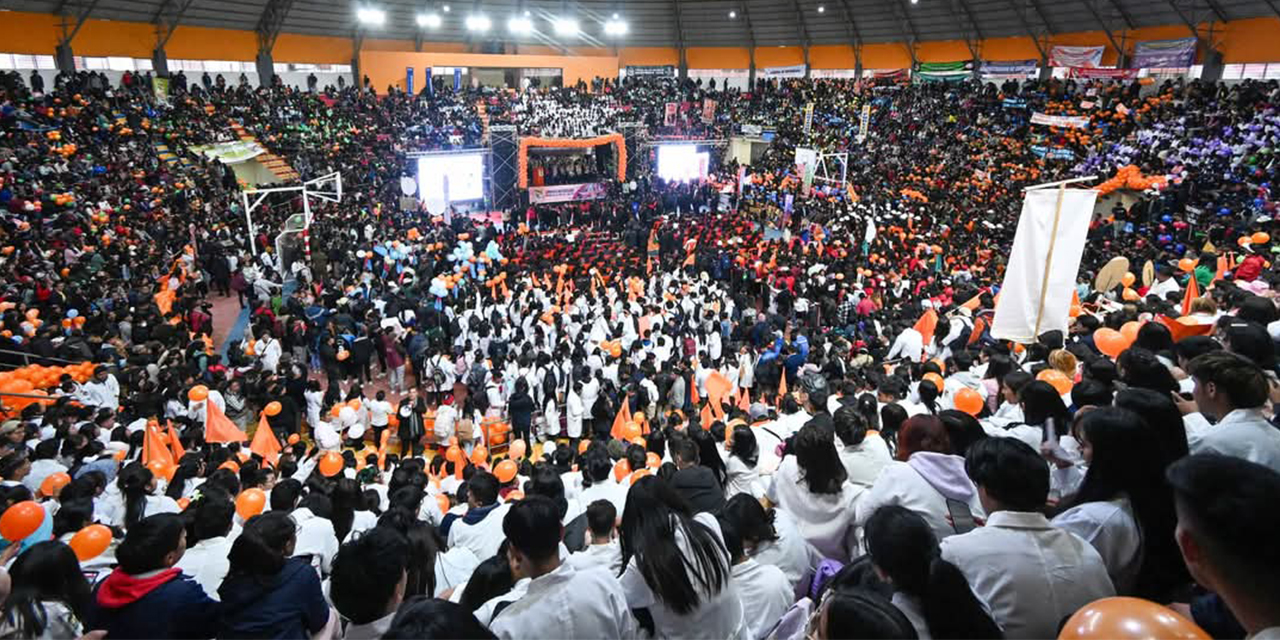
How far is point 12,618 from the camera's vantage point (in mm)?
A: 2379

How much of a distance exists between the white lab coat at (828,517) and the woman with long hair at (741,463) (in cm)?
76

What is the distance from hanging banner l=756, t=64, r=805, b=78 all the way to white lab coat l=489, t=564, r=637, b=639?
102 feet

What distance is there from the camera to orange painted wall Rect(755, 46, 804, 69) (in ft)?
100.0

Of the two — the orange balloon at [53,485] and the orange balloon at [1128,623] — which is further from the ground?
the orange balloon at [1128,623]

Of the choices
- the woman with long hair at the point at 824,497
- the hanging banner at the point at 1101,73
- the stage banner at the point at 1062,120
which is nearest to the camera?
the woman with long hair at the point at 824,497

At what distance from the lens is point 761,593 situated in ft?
Answer: 8.32

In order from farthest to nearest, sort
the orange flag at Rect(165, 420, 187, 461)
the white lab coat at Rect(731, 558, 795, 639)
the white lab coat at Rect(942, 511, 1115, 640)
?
1. the orange flag at Rect(165, 420, 187, 461)
2. the white lab coat at Rect(731, 558, 795, 639)
3. the white lab coat at Rect(942, 511, 1115, 640)

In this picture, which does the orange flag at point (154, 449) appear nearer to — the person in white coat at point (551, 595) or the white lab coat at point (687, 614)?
the person in white coat at point (551, 595)

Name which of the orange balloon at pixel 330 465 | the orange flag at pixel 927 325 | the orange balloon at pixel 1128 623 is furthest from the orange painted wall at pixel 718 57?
the orange balloon at pixel 1128 623

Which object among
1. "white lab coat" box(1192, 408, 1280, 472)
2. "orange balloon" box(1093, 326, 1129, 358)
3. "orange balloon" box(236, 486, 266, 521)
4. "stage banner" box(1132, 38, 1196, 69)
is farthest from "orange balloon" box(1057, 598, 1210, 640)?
"stage banner" box(1132, 38, 1196, 69)

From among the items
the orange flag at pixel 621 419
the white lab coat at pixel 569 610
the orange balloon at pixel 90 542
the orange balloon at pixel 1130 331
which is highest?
the orange balloon at pixel 1130 331

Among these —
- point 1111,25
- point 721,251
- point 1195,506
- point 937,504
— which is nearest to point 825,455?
point 937,504

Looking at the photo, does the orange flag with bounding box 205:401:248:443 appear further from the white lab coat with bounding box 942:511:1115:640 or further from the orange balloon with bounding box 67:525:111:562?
the white lab coat with bounding box 942:511:1115:640

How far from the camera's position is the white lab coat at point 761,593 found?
2.51 metres
